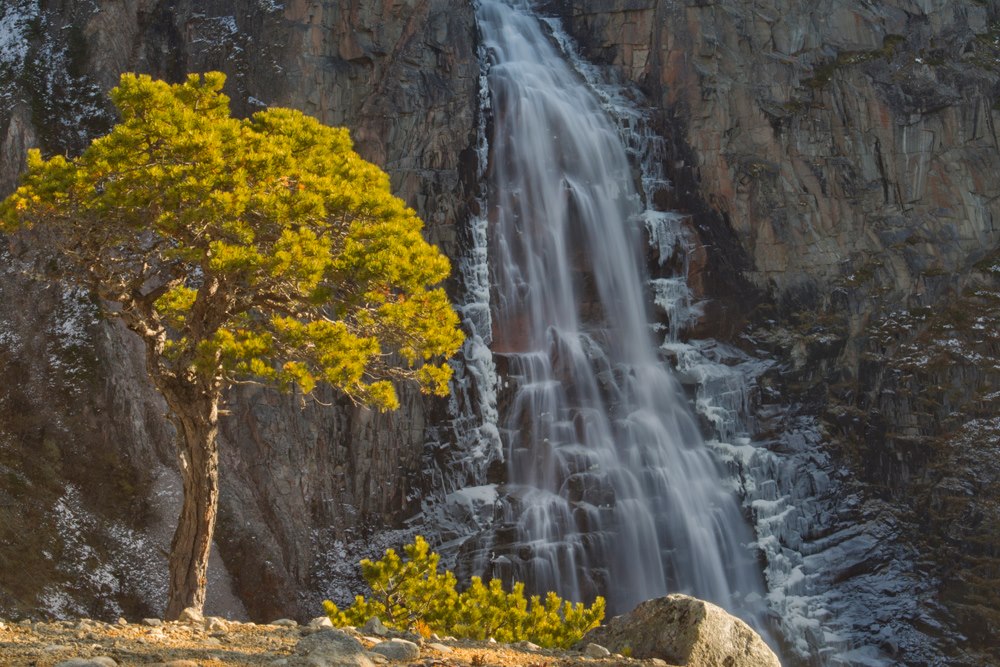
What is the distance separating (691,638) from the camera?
381 inches

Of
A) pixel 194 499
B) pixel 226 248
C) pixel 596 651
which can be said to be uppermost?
pixel 226 248

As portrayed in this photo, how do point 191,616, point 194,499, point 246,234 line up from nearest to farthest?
point 191,616, point 246,234, point 194,499

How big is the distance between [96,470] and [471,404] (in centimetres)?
1031

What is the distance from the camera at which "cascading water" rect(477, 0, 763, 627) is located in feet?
91.8

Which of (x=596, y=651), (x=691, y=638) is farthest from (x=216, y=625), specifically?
(x=691, y=638)

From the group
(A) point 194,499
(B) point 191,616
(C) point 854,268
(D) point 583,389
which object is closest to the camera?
(B) point 191,616

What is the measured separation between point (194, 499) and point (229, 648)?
4.31m

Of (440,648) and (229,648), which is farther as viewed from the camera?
(440,648)

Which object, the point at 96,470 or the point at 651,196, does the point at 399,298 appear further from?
the point at 651,196

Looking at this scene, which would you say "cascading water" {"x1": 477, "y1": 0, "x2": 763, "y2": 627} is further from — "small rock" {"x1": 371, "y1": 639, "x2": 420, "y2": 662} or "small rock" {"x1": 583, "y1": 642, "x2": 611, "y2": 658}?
"small rock" {"x1": 371, "y1": 639, "x2": 420, "y2": 662}

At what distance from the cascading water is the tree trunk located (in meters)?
15.8

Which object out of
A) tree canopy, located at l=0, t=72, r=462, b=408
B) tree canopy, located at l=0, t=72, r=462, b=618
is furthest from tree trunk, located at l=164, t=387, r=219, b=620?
tree canopy, located at l=0, t=72, r=462, b=408

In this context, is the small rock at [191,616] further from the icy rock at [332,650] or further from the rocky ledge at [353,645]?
the icy rock at [332,650]

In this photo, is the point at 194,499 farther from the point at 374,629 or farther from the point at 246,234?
the point at 374,629
